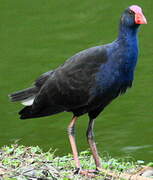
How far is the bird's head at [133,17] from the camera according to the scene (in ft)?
21.3

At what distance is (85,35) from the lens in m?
12.8

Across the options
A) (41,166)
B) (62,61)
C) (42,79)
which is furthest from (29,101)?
(62,61)

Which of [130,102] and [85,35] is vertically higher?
[85,35]

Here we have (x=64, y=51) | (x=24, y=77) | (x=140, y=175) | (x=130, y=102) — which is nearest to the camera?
(x=140, y=175)

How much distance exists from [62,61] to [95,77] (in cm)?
513

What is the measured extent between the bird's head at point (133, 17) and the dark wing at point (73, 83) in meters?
0.31

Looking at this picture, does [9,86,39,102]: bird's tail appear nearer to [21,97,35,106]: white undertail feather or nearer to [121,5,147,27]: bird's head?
[21,97,35,106]: white undertail feather

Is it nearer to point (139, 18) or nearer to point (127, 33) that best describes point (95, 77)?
point (127, 33)

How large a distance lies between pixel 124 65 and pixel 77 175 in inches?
39.1

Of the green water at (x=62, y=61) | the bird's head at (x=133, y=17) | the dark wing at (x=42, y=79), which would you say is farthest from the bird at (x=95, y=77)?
the green water at (x=62, y=61)

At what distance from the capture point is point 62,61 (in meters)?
11.6

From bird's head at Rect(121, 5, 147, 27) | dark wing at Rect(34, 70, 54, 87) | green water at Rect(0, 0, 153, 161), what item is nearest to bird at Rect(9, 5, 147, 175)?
bird's head at Rect(121, 5, 147, 27)

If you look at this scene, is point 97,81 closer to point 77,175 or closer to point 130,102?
point 77,175

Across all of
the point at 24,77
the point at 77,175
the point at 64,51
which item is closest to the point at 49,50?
the point at 64,51
